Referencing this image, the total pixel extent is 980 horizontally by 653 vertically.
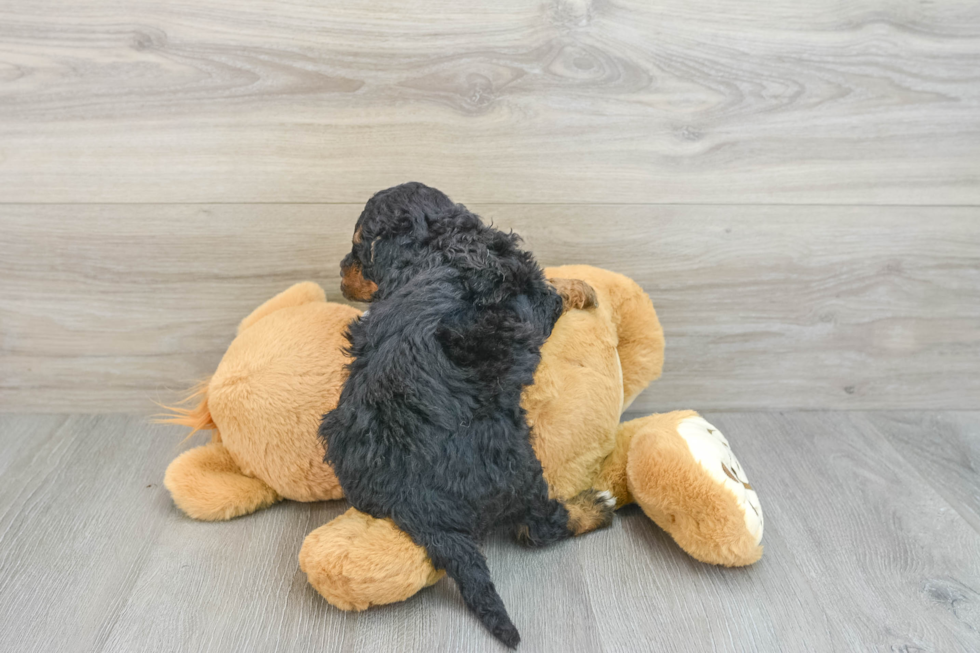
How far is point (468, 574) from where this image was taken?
67 centimetres

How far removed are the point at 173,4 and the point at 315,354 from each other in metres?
0.51

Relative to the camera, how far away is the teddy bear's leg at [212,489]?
85 centimetres

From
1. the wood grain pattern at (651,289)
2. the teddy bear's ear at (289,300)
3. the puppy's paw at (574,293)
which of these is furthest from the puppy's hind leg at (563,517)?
the teddy bear's ear at (289,300)

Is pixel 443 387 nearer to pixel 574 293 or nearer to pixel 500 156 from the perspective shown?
pixel 574 293

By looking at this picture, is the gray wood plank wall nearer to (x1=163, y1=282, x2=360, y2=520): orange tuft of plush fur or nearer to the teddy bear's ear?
the teddy bear's ear

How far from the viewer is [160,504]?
89 cm

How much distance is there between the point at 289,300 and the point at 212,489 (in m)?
0.27

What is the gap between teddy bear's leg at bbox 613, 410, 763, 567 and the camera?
0.73 meters

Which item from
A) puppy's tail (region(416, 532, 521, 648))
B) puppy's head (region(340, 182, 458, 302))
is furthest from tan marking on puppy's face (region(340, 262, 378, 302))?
puppy's tail (region(416, 532, 521, 648))

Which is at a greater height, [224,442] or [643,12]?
[643,12]

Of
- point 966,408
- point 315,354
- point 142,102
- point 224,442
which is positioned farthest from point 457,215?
point 966,408

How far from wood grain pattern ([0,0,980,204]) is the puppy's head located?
0.24 meters

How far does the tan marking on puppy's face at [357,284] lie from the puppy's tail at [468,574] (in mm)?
282

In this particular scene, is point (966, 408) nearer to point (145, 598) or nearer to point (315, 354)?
point (315, 354)
